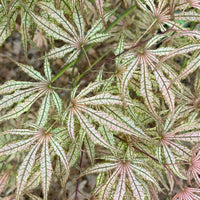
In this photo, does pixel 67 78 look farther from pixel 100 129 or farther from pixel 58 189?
pixel 100 129

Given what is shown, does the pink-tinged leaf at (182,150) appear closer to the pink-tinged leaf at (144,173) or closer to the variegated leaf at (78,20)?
the pink-tinged leaf at (144,173)

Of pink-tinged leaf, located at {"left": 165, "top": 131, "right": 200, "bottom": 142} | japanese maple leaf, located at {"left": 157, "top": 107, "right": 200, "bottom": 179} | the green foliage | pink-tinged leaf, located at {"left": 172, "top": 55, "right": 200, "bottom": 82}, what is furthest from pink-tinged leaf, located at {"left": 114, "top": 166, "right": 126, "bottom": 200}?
pink-tinged leaf, located at {"left": 172, "top": 55, "right": 200, "bottom": 82}

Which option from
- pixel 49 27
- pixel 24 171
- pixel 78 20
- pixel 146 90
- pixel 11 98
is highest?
pixel 78 20

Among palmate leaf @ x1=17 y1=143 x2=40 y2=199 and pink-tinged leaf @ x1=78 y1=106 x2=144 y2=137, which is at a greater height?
pink-tinged leaf @ x1=78 y1=106 x2=144 y2=137

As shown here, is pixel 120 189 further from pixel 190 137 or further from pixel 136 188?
pixel 190 137

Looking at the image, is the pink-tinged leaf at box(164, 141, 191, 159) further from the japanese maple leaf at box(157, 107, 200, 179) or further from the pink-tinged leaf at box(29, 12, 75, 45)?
the pink-tinged leaf at box(29, 12, 75, 45)

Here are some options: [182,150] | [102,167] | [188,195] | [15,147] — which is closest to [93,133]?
[102,167]

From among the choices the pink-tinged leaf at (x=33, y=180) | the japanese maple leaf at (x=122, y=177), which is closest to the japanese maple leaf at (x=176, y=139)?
the japanese maple leaf at (x=122, y=177)

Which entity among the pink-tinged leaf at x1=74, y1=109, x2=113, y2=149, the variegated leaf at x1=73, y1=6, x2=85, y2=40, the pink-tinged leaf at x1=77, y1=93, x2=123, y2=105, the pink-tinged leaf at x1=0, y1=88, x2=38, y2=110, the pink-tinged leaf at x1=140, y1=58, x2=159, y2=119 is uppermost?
the variegated leaf at x1=73, y1=6, x2=85, y2=40

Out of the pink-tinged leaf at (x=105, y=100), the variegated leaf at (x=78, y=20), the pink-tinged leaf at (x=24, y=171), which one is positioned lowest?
the pink-tinged leaf at (x=24, y=171)
